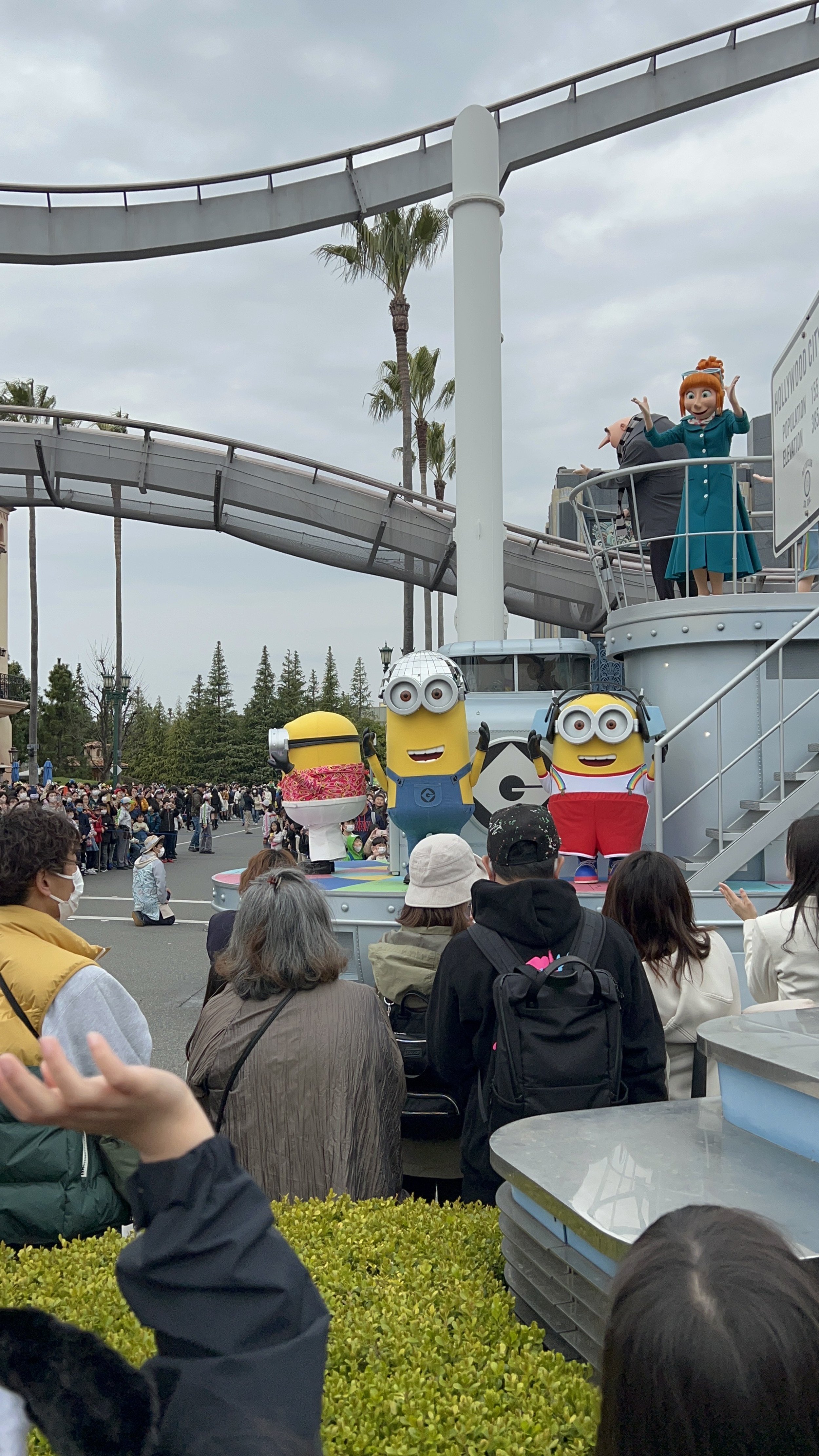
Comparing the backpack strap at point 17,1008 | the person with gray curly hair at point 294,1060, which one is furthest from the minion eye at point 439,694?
the backpack strap at point 17,1008

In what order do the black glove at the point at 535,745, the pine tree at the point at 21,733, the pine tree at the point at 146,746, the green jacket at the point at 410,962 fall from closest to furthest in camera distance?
1. the green jacket at the point at 410,962
2. the black glove at the point at 535,745
3. the pine tree at the point at 21,733
4. the pine tree at the point at 146,746

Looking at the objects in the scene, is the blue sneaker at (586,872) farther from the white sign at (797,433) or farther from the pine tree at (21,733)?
the pine tree at (21,733)

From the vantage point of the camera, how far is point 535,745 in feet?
23.2

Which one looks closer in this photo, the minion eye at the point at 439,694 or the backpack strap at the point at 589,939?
the backpack strap at the point at 589,939

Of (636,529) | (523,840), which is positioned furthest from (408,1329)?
(636,529)

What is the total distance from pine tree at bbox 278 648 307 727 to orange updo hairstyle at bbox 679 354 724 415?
4931cm

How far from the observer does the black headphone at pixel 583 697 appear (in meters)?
6.78

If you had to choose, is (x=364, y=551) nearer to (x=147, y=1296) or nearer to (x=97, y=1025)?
(x=97, y=1025)

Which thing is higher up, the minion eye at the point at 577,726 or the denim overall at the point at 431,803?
the minion eye at the point at 577,726

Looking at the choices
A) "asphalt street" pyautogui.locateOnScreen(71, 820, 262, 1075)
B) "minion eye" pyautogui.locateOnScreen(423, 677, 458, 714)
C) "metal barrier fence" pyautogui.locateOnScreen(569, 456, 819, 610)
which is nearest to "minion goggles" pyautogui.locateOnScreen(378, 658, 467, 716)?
"minion eye" pyautogui.locateOnScreen(423, 677, 458, 714)

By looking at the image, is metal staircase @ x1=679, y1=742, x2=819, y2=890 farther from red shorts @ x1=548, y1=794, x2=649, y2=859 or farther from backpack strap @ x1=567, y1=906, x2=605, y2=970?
backpack strap @ x1=567, y1=906, x2=605, y2=970

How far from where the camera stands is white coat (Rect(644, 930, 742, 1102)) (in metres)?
3.29

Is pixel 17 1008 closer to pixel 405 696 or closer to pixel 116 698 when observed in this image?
pixel 405 696

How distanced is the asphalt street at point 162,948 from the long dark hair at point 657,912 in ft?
9.11
